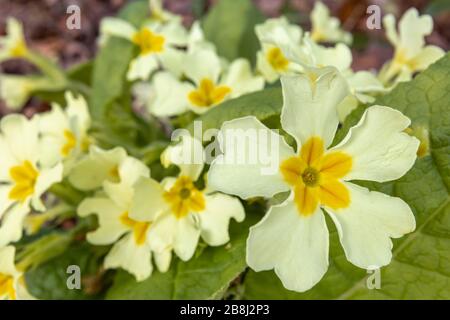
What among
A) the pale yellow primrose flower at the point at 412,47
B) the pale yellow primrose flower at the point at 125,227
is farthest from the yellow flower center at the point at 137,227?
the pale yellow primrose flower at the point at 412,47

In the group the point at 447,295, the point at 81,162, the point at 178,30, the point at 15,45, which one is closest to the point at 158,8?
the point at 178,30

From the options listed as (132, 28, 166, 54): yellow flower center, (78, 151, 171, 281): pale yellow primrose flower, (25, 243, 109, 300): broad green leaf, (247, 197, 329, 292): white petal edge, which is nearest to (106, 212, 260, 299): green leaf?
(78, 151, 171, 281): pale yellow primrose flower

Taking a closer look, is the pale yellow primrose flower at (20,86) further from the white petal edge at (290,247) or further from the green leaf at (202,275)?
the white petal edge at (290,247)

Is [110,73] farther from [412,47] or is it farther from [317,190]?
[317,190]

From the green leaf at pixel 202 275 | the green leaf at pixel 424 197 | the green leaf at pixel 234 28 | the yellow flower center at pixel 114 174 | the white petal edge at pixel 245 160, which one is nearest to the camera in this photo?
the white petal edge at pixel 245 160

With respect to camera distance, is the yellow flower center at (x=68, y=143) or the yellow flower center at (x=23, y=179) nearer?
the yellow flower center at (x=23, y=179)

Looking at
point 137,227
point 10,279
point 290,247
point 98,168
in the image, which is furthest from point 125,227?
point 290,247
